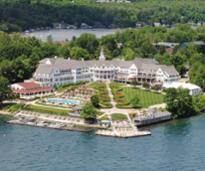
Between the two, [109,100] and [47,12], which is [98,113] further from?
[47,12]

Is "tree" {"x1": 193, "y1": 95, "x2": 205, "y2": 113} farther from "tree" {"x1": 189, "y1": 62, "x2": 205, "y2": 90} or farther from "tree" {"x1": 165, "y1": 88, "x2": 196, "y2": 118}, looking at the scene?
"tree" {"x1": 189, "y1": 62, "x2": 205, "y2": 90}

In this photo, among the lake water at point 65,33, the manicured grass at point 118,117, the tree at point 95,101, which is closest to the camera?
the manicured grass at point 118,117

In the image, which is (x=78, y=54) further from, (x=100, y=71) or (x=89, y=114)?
(x=89, y=114)

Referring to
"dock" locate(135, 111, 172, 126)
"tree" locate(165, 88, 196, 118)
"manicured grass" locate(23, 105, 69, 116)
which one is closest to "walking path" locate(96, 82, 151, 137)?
"dock" locate(135, 111, 172, 126)

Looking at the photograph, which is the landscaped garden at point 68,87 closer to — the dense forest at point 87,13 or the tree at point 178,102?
the tree at point 178,102

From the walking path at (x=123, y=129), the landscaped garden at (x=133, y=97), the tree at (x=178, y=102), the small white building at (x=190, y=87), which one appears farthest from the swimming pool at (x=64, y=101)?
the small white building at (x=190, y=87)

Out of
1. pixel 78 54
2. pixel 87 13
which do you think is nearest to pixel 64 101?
pixel 78 54

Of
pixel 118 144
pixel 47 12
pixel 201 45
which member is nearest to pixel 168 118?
pixel 118 144
